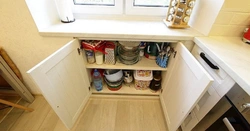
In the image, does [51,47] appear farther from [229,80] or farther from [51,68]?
[229,80]

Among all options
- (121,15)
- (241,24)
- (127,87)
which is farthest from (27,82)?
(241,24)

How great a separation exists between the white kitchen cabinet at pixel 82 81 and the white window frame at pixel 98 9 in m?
0.40

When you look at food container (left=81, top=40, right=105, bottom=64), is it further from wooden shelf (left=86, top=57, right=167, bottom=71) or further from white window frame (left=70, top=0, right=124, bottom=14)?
white window frame (left=70, top=0, right=124, bottom=14)

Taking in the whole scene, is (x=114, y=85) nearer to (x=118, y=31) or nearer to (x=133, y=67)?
(x=133, y=67)

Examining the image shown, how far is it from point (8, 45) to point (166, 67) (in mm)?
1374

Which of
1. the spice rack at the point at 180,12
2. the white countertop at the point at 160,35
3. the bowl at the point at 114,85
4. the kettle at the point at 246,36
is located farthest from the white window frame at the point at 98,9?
the kettle at the point at 246,36

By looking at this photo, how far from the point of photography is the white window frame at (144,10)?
1.11 m

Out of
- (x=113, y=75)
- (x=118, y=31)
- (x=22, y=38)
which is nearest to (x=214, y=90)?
(x=118, y=31)

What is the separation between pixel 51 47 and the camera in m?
0.99

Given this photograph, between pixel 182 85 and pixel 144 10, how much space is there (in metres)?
0.75

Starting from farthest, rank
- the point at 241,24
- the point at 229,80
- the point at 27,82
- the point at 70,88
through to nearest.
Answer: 1. the point at 27,82
2. the point at 70,88
3. the point at 241,24
4. the point at 229,80

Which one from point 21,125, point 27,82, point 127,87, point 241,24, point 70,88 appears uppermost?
point 241,24

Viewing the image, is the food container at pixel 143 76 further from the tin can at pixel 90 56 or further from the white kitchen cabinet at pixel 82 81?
the tin can at pixel 90 56

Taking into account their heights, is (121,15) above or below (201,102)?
above
